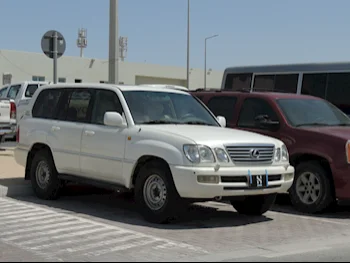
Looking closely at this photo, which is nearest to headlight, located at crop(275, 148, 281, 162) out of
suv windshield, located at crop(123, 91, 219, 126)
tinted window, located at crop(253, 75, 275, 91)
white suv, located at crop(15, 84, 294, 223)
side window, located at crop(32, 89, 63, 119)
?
white suv, located at crop(15, 84, 294, 223)

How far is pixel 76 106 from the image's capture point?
10.2 metres

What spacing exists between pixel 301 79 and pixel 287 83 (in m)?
0.50

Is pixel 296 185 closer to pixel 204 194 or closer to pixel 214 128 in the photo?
pixel 214 128

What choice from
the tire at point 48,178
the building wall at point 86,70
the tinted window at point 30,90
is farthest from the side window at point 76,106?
the building wall at point 86,70

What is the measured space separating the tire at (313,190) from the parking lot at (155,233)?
20cm

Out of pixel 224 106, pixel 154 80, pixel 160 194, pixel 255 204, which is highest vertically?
pixel 154 80

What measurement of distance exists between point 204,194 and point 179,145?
28.3 inches

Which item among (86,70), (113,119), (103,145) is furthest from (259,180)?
(86,70)

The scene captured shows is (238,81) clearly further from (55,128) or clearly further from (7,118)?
(55,128)

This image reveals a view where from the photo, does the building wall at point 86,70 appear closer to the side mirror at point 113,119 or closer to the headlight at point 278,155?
the side mirror at point 113,119

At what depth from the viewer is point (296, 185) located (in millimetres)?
10047

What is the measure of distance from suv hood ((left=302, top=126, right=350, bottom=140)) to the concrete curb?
497 centimetres

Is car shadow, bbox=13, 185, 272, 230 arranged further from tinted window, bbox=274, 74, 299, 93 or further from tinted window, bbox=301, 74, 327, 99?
tinted window, bbox=274, 74, 299, 93

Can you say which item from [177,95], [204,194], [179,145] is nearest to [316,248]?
[204,194]
